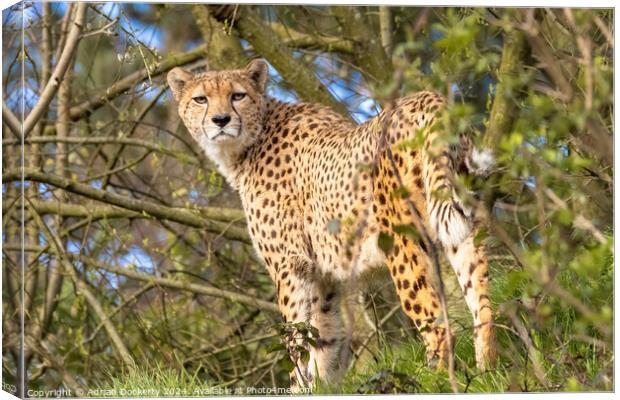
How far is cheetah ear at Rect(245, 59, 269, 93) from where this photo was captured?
20.4 ft

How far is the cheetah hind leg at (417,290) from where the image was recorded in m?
5.24

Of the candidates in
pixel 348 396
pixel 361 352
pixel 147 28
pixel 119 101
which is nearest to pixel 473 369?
pixel 348 396

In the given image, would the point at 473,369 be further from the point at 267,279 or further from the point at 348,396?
the point at 267,279

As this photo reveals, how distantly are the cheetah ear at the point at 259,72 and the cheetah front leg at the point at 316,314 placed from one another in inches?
38.0

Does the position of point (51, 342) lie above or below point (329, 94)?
below

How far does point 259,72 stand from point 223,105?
31 centimetres

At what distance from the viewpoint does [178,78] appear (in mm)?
6230

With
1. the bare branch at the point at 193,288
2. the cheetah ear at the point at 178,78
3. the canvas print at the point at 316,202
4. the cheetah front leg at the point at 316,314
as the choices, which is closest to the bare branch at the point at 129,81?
the canvas print at the point at 316,202

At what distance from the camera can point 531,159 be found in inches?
137

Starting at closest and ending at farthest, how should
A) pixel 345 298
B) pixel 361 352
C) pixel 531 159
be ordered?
pixel 531 159, pixel 345 298, pixel 361 352

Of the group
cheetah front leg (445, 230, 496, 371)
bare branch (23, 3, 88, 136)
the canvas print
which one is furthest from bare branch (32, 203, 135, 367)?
cheetah front leg (445, 230, 496, 371)

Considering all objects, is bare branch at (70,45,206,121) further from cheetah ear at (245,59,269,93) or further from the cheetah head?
cheetah ear at (245,59,269,93)

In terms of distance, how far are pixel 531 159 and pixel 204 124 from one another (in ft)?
9.33

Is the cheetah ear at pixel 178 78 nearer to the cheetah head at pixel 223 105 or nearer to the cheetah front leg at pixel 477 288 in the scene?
the cheetah head at pixel 223 105
